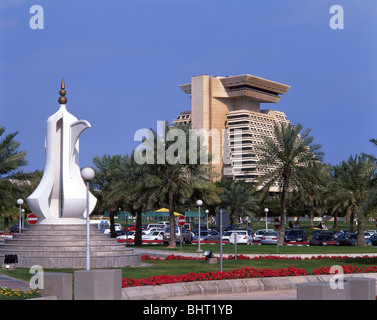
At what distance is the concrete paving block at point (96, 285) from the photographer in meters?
12.5

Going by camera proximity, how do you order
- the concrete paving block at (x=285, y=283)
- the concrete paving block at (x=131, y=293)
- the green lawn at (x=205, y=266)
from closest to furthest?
the concrete paving block at (x=131, y=293), the concrete paving block at (x=285, y=283), the green lawn at (x=205, y=266)

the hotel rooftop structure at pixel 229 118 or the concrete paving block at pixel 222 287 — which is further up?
the hotel rooftop structure at pixel 229 118

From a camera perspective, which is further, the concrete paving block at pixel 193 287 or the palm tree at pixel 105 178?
the palm tree at pixel 105 178

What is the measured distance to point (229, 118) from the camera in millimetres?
163875

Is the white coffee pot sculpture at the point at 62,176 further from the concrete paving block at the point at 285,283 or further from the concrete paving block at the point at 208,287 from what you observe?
the concrete paving block at the point at 285,283

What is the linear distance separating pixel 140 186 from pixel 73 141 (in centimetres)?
1407

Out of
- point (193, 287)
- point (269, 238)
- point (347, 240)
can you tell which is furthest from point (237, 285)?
point (347, 240)

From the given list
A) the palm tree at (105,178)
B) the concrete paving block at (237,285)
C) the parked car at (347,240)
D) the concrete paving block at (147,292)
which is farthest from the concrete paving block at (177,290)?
the parked car at (347,240)

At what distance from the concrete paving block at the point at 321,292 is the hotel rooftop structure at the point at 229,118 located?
14070 cm

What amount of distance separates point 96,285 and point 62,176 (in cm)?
1440

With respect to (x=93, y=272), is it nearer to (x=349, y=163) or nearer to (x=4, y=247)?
(x=4, y=247)

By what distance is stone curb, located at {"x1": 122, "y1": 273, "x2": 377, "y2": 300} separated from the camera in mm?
15320

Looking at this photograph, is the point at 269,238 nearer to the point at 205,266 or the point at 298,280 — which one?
the point at 205,266

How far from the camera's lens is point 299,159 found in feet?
134
